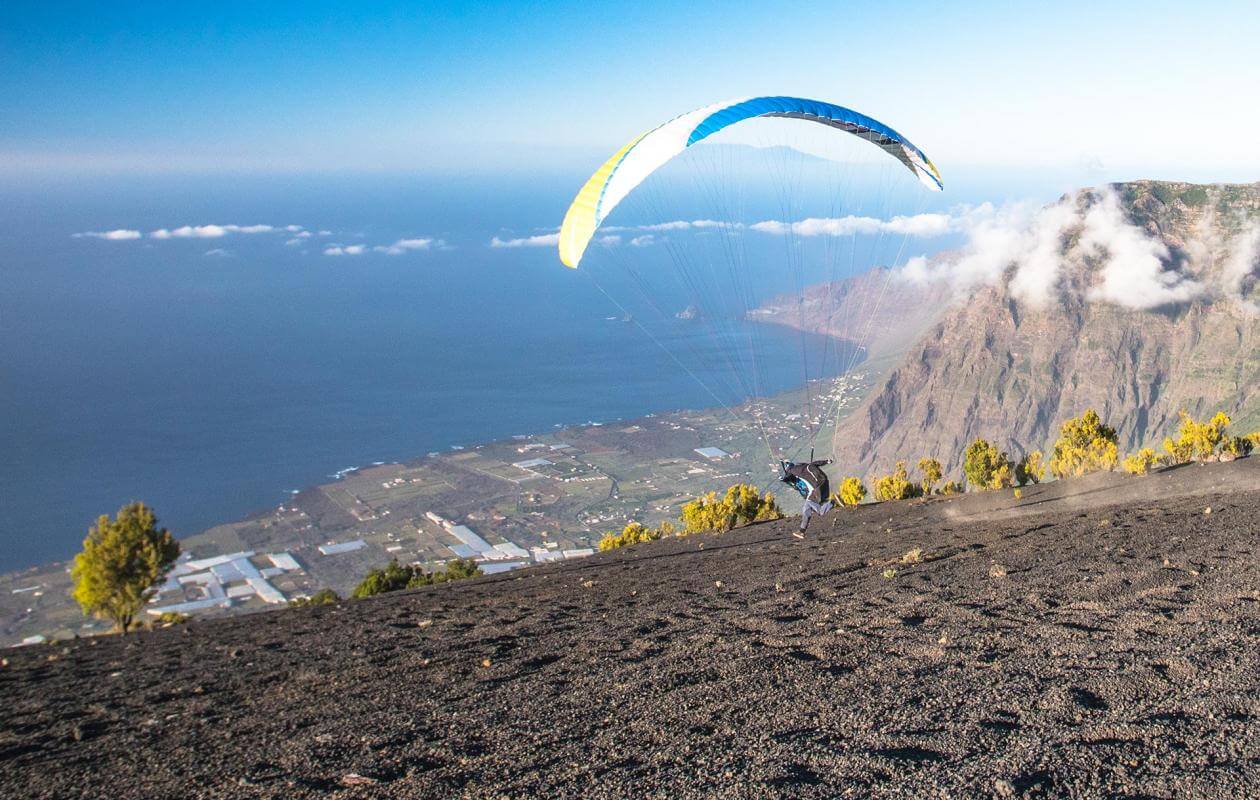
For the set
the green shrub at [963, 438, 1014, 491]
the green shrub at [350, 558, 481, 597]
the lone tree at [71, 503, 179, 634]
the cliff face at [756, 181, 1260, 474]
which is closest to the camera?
the lone tree at [71, 503, 179, 634]

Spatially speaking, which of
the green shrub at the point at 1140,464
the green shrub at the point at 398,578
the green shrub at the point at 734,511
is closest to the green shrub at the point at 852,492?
the green shrub at the point at 734,511

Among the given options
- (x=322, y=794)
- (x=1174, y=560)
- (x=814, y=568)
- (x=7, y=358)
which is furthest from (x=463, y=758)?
(x=7, y=358)

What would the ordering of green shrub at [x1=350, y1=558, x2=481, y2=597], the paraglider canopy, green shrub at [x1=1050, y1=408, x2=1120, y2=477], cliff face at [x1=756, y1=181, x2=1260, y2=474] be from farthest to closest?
cliff face at [x1=756, y1=181, x2=1260, y2=474] → green shrub at [x1=1050, y1=408, x2=1120, y2=477] → green shrub at [x1=350, y1=558, x2=481, y2=597] → the paraglider canopy

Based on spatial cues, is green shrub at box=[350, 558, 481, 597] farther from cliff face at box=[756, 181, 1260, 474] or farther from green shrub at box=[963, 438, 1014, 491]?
cliff face at box=[756, 181, 1260, 474]

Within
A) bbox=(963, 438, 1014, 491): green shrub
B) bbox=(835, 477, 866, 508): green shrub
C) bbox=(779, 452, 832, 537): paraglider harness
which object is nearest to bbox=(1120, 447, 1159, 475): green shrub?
bbox=(963, 438, 1014, 491): green shrub

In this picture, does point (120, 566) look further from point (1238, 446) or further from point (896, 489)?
point (1238, 446)

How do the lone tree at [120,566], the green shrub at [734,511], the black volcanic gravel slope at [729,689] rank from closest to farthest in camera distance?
the black volcanic gravel slope at [729,689], the lone tree at [120,566], the green shrub at [734,511]

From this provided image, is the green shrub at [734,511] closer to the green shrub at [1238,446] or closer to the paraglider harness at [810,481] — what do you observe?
the paraglider harness at [810,481]

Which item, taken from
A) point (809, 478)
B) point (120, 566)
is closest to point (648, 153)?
point (809, 478)
